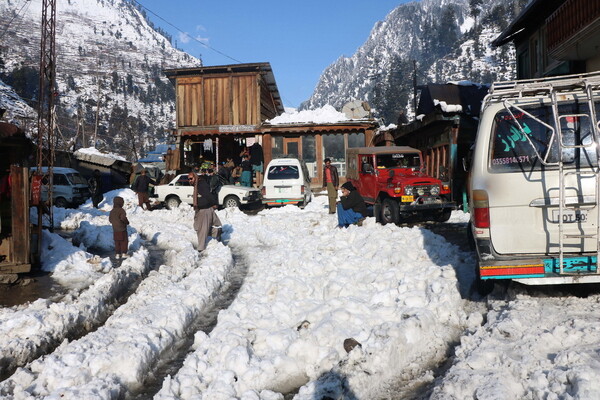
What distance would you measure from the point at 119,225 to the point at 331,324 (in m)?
6.68

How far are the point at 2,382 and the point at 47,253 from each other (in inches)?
246

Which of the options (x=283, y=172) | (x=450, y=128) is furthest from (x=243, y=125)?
(x=450, y=128)

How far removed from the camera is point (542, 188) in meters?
5.51

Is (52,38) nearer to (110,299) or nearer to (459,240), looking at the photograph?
(110,299)

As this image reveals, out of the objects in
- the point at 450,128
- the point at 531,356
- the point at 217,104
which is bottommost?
the point at 531,356

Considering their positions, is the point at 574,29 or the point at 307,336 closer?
the point at 307,336

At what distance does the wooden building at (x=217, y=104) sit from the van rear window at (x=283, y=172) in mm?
7708

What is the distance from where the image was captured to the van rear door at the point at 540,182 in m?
5.40

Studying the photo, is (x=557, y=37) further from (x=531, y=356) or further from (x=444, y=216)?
(x=531, y=356)

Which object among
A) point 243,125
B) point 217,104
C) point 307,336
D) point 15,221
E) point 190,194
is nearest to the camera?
point 307,336

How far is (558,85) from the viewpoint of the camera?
577 centimetres

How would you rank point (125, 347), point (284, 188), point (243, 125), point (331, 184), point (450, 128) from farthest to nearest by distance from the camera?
point (243, 125), point (284, 188), point (450, 128), point (331, 184), point (125, 347)

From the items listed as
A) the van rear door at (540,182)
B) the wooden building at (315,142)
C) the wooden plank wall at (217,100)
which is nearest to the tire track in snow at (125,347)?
the van rear door at (540,182)

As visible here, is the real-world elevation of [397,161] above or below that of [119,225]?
above
